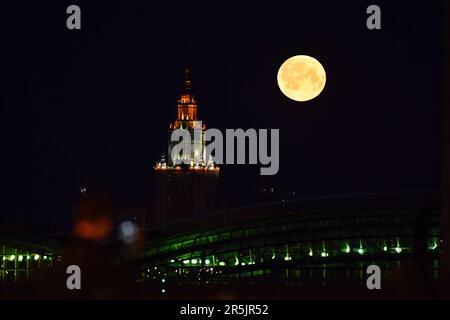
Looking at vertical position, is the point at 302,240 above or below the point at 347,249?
above

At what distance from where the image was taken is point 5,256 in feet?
213

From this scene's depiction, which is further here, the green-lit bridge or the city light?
the city light

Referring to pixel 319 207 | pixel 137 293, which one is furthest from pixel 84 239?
pixel 319 207

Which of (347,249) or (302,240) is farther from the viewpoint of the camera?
(302,240)

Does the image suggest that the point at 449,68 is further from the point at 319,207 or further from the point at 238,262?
the point at 319,207

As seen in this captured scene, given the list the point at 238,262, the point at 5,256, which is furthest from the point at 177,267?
the point at 5,256

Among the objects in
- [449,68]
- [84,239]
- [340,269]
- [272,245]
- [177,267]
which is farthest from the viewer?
[272,245]

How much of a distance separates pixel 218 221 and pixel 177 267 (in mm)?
12273

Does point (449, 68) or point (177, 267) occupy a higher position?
point (449, 68)

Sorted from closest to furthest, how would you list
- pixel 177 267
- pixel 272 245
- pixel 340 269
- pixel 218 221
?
pixel 340 269
pixel 177 267
pixel 272 245
pixel 218 221

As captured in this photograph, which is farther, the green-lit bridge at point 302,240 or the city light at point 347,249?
the city light at point 347,249
